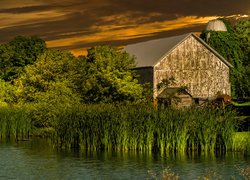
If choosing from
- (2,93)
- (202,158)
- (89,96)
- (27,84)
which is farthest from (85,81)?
(202,158)

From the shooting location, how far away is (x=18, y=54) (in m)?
81.7

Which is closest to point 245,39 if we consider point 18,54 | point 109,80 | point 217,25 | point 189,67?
point 217,25

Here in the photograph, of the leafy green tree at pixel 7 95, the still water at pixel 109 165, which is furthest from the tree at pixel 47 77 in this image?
the still water at pixel 109 165

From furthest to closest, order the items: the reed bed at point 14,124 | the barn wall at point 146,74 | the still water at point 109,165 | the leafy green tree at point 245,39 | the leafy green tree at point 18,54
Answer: the leafy green tree at point 245,39 → the leafy green tree at point 18,54 → the barn wall at point 146,74 → the reed bed at point 14,124 → the still water at point 109,165

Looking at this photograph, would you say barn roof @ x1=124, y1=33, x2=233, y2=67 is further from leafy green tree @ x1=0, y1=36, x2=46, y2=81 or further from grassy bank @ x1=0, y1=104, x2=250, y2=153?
grassy bank @ x1=0, y1=104, x2=250, y2=153

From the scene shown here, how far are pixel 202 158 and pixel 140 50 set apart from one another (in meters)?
43.1

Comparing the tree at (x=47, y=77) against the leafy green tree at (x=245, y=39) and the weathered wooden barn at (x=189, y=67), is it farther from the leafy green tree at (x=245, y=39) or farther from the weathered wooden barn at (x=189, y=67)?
the leafy green tree at (x=245, y=39)

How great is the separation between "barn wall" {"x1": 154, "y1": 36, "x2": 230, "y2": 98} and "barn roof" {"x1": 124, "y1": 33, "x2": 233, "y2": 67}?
495mm

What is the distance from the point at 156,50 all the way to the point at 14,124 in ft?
87.7

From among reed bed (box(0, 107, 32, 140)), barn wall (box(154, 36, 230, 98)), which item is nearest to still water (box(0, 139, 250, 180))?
reed bed (box(0, 107, 32, 140))

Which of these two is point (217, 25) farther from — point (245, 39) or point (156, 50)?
point (156, 50)

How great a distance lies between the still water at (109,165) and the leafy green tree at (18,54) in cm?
4598

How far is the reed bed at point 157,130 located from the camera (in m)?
33.2

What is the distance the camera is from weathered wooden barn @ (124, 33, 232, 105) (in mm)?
64938
